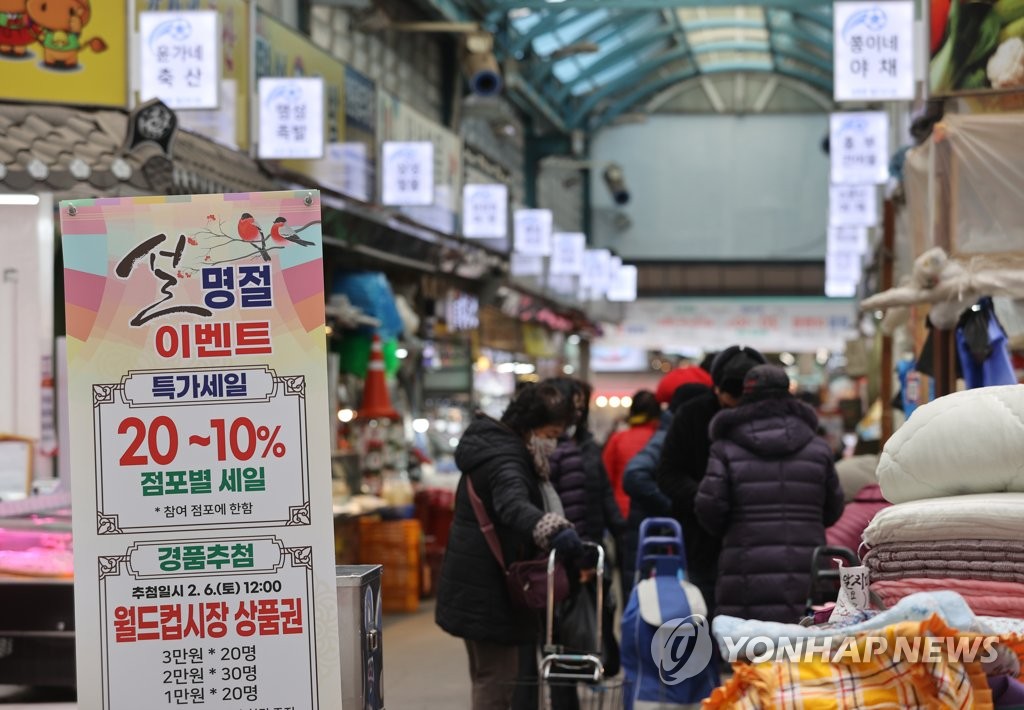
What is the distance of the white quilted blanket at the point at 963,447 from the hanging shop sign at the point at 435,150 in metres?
10.2

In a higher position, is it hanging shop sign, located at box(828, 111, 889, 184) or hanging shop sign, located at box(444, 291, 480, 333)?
hanging shop sign, located at box(828, 111, 889, 184)

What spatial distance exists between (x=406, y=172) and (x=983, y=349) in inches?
307

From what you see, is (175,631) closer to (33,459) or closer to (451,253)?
(33,459)

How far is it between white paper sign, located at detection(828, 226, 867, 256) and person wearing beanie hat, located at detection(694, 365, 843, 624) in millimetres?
14043

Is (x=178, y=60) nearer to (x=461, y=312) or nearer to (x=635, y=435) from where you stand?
(x=635, y=435)

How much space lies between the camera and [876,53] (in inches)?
406

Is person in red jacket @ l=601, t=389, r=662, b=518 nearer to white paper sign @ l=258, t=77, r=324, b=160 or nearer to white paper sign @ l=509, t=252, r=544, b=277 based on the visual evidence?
white paper sign @ l=258, t=77, r=324, b=160

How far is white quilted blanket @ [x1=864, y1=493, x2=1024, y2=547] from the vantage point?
9.83ft

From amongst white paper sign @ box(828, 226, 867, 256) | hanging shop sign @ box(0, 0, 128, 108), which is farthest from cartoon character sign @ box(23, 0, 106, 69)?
white paper sign @ box(828, 226, 867, 256)

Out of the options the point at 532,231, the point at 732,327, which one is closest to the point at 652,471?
the point at 532,231

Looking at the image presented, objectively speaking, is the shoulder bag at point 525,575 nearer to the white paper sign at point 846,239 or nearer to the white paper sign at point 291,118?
the white paper sign at point 291,118

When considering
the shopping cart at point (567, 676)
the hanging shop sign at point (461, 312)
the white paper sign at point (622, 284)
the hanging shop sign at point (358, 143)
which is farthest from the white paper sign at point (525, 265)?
the shopping cart at point (567, 676)

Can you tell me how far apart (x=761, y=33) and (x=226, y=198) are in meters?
27.6

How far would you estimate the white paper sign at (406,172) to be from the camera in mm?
13164
